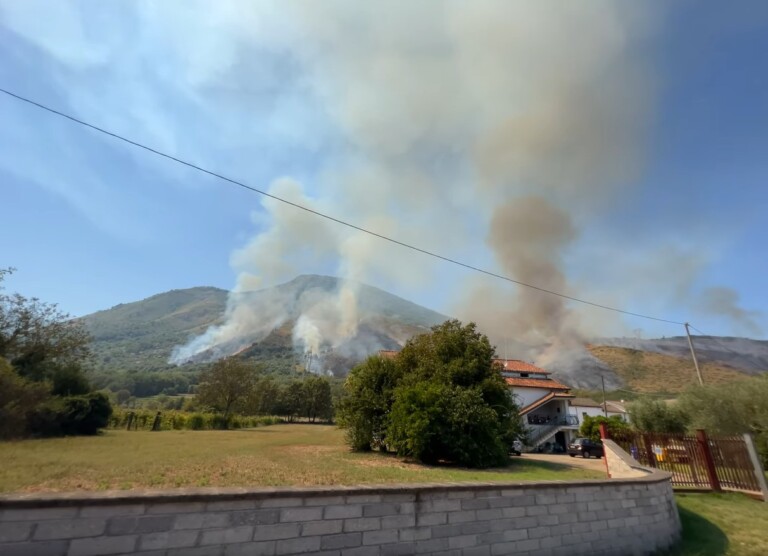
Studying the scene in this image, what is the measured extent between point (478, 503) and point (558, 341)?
17918 centimetres

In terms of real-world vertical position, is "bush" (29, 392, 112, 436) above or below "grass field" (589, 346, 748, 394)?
below

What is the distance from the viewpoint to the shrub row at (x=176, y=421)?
128 ft

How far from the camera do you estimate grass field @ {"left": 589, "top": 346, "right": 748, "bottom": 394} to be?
406 ft

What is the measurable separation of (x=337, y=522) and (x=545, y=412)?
46099mm

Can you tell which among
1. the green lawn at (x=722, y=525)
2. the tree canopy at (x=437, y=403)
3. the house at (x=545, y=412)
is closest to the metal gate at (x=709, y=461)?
the green lawn at (x=722, y=525)

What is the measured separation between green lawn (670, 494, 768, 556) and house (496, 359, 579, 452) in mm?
28621

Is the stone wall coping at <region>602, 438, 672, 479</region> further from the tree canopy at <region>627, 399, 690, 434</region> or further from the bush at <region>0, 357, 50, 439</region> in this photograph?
the bush at <region>0, 357, 50, 439</region>

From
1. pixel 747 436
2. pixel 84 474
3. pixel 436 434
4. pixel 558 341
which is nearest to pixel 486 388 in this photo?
pixel 436 434

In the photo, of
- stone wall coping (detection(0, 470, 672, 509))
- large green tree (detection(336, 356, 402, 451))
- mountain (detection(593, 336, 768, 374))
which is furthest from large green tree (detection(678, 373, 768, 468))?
mountain (detection(593, 336, 768, 374))

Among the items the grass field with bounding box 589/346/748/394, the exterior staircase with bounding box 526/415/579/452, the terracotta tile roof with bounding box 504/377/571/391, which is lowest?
the exterior staircase with bounding box 526/415/579/452

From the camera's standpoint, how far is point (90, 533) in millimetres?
3260

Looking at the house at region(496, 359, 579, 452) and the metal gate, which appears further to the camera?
the house at region(496, 359, 579, 452)

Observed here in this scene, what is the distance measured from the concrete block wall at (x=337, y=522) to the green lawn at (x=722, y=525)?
158 centimetres

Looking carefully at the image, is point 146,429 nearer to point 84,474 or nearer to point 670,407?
point 84,474
